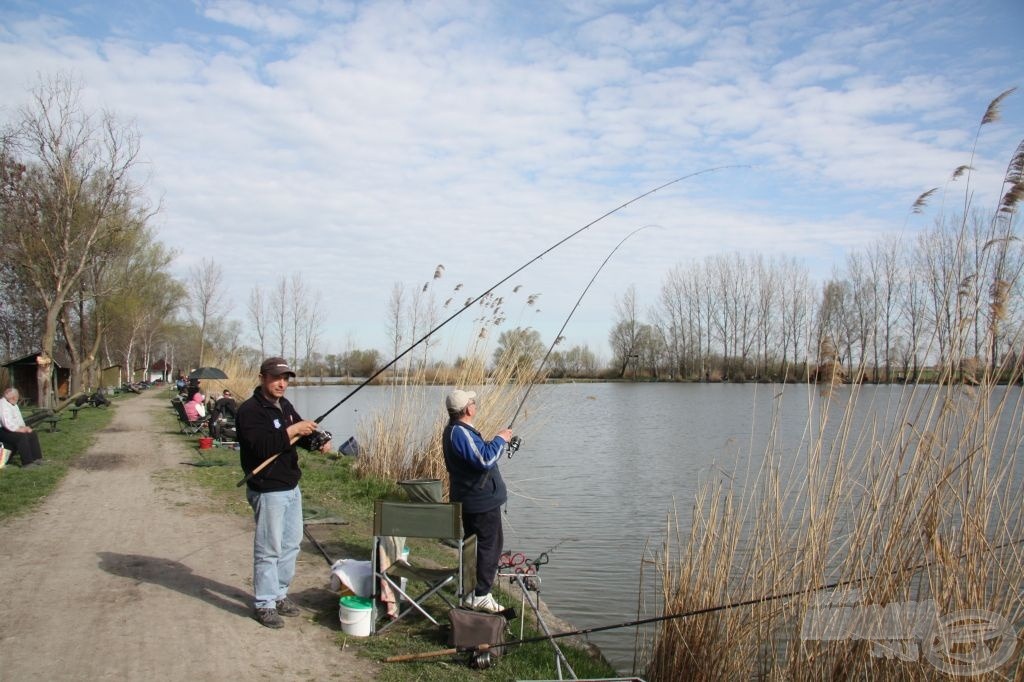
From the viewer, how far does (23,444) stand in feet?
36.1

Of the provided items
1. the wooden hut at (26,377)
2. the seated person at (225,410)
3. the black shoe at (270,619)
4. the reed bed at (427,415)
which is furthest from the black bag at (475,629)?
the wooden hut at (26,377)

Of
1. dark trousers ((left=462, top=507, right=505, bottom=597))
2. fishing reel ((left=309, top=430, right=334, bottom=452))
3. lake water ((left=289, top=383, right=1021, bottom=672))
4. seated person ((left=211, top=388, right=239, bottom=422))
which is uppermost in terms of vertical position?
fishing reel ((left=309, top=430, right=334, bottom=452))

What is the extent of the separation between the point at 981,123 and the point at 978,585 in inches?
81.6

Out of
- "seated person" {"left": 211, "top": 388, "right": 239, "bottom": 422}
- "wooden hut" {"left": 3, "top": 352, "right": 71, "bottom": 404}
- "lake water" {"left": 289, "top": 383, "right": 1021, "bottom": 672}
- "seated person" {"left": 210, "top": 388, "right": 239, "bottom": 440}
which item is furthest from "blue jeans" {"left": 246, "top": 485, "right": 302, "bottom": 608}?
"wooden hut" {"left": 3, "top": 352, "right": 71, "bottom": 404}

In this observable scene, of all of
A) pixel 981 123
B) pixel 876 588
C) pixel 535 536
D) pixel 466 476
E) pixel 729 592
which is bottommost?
pixel 535 536

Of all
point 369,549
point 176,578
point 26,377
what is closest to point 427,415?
point 369,549

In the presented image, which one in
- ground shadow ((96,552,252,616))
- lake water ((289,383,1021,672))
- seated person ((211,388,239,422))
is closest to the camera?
ground shadow ((96,552,252,616))

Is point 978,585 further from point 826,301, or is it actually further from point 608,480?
point 608,480

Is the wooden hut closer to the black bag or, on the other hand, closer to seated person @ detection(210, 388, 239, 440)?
seated person @ detection(210, 388, 239, 440)

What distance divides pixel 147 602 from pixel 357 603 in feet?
4.95

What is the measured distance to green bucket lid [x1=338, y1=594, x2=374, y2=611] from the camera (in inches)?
186

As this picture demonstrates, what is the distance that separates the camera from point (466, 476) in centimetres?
509

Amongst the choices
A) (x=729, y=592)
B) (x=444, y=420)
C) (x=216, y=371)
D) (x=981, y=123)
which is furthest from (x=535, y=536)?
(x=216, y=371)

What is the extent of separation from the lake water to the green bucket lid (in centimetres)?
208
